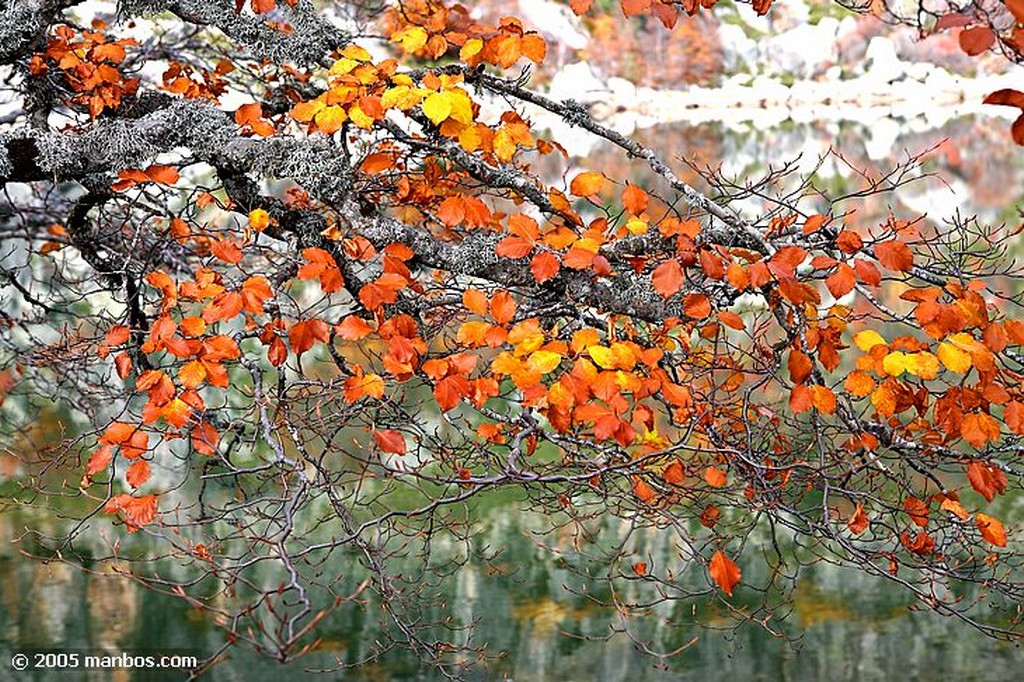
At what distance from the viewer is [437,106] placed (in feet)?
9.41

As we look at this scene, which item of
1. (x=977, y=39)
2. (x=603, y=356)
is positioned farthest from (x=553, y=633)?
(x=977, y=39)

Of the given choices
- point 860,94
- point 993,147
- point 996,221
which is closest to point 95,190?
point 996,221

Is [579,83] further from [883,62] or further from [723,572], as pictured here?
[723,572]

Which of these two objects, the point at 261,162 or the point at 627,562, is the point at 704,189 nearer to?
the point at 627,562

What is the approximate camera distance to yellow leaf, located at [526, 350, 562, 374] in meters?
2.74

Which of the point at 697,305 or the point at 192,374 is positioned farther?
the point at 697,305

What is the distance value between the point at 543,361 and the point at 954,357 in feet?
3.16

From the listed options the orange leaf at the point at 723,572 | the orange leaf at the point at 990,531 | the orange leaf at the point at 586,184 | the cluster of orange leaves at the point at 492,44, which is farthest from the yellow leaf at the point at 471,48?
the orange leaf at the point at 990,531

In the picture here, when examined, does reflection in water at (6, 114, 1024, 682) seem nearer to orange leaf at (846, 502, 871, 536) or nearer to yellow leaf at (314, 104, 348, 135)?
orange leaf at (846, 502, 871, 536)

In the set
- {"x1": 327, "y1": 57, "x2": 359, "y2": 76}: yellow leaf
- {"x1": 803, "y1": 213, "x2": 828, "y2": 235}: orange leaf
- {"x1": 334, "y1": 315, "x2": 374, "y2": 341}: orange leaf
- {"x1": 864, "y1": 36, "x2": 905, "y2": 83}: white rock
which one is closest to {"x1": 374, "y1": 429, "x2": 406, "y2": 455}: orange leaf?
{"x1": 334, "y1": 315, "x2": 374, "y2": 341}: orange leaf

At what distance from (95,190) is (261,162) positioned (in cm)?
77

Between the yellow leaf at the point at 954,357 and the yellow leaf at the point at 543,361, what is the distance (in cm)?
90

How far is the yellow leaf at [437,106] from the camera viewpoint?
112 inches

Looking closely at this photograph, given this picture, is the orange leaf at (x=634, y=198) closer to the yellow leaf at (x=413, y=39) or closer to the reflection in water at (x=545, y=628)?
the yellow leaf at (x=413, y=39)
